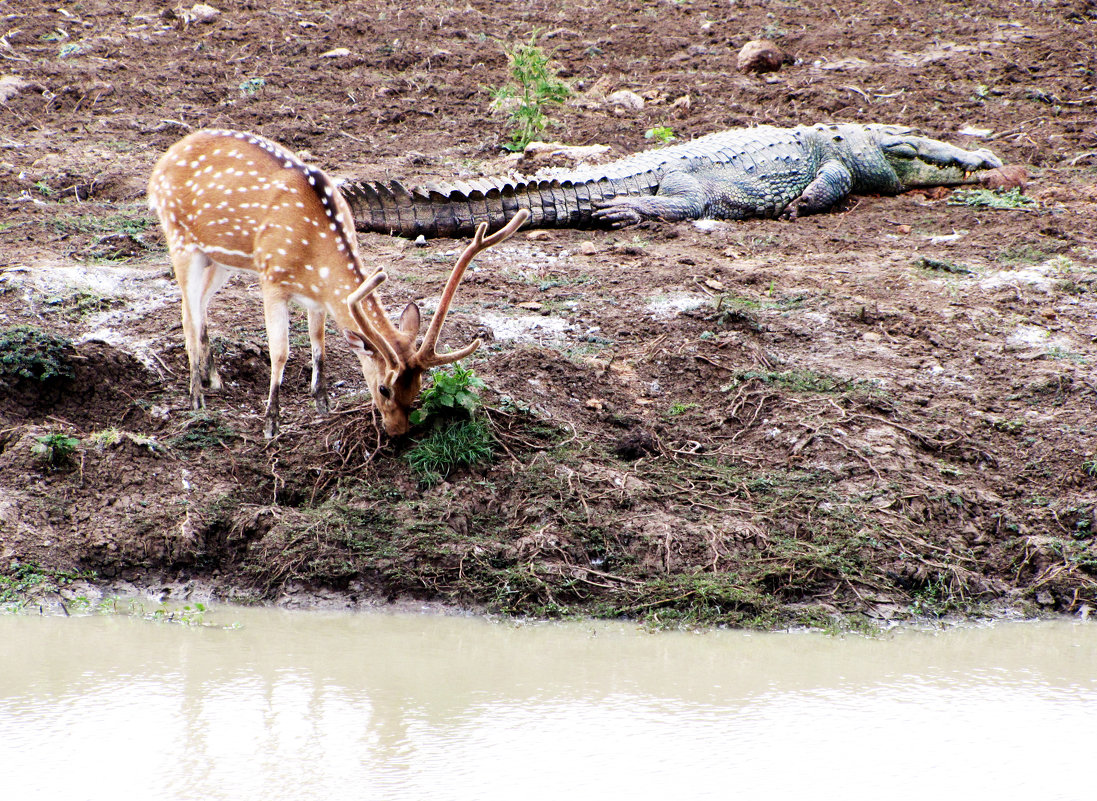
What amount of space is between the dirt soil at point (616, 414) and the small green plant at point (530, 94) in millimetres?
361

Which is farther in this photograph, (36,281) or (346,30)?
(346,30)

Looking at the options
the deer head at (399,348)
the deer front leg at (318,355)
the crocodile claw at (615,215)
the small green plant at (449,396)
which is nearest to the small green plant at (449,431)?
the small green plant at (449,396)

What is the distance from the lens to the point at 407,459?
5.34 m

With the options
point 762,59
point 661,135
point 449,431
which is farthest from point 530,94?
point 449,431

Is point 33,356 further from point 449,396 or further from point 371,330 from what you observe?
point 449,396

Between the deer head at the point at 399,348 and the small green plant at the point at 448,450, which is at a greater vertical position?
the deer head at the point at 399,348

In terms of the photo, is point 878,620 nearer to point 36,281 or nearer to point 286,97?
point 36,281

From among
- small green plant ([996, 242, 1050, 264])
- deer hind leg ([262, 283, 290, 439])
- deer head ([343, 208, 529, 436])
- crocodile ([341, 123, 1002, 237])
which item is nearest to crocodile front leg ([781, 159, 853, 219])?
crocodile ([341, 123, 1002, 237])

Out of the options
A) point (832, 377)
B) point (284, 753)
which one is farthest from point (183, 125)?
point (284, 753)

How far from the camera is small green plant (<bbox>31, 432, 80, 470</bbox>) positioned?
524 centimetres

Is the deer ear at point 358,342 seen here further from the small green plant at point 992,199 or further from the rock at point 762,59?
the rock at point 762,59

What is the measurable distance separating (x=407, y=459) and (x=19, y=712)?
214cm

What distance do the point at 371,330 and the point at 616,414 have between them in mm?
1630

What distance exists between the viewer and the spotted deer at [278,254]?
16.7 ft
